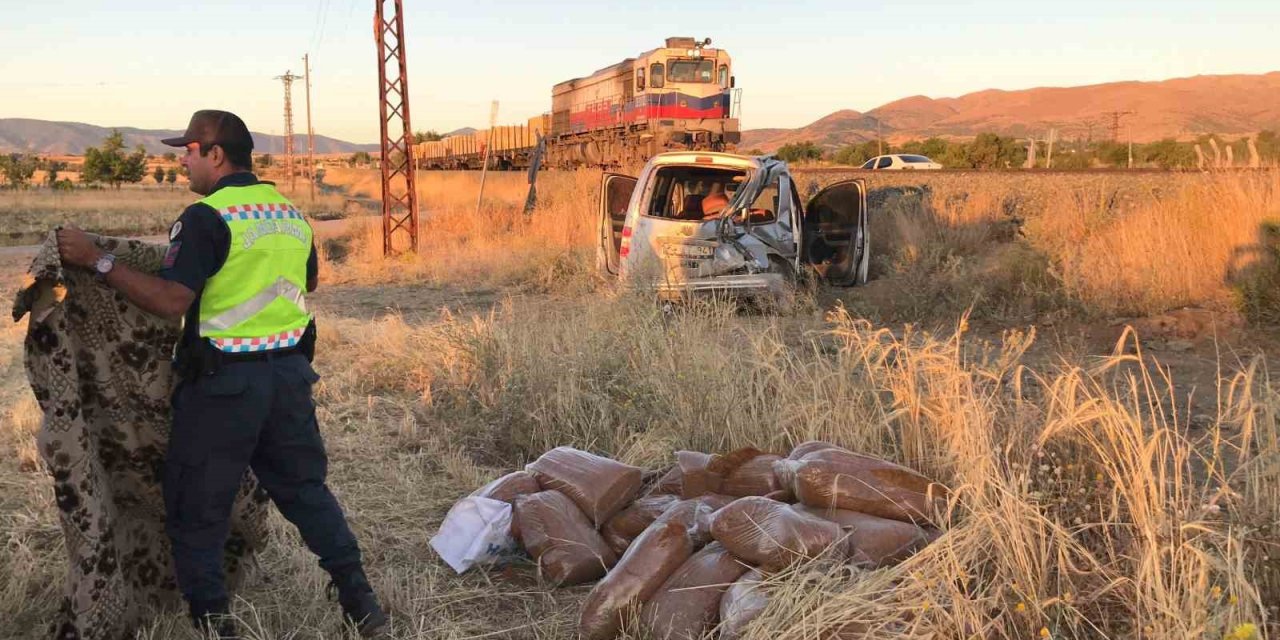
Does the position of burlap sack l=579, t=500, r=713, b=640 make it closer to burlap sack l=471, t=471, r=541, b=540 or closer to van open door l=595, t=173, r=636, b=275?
burlap sack l=471, t=471, r=541, b=540

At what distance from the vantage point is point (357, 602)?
3035 millimetres

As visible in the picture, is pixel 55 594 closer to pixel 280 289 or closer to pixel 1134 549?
pixel 280 289

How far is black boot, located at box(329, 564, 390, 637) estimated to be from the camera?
303cm

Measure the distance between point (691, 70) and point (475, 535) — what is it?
23.6 m

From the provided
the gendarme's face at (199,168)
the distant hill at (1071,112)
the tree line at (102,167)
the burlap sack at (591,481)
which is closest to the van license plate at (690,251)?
the burlap sack at (591,481)

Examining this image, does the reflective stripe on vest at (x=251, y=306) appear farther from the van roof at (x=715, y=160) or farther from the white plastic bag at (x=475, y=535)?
the van roof at (x=715, y=160)

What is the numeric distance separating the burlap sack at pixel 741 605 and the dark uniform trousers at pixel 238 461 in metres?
1.22

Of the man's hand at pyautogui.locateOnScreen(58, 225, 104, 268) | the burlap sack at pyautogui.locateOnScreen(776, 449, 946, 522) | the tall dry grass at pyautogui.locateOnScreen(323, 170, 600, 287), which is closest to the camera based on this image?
the man's hand at pyautogui.locateOnScreen(58, 225, 104, 268)

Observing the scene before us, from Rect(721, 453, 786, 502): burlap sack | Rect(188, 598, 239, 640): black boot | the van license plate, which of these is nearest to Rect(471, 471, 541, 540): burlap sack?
Rect(721, 453, 786, 502): burlap sack

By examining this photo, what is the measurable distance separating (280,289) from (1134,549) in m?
2.65

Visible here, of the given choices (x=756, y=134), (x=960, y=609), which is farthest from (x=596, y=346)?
(x=756, y=134)

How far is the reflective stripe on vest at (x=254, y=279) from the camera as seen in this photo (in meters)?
2.73

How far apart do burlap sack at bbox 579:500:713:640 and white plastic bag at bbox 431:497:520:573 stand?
67 cm

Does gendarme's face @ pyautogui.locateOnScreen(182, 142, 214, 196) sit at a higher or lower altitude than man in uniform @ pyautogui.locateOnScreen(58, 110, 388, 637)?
higher
